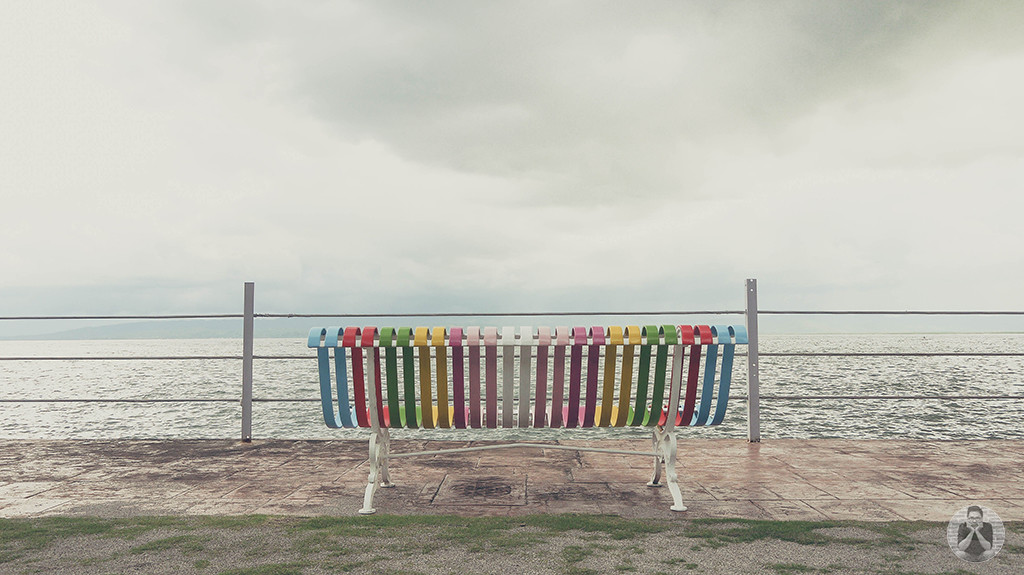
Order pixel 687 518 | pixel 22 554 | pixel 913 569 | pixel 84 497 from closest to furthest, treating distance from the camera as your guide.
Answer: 1. pixel 913 569
2. pixel 22 554
3. pixel 687 518
4. pixel 84 497

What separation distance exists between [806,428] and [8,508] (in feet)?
57.9

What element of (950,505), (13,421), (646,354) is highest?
(646,354)

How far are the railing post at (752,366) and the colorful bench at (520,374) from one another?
1.79 metres

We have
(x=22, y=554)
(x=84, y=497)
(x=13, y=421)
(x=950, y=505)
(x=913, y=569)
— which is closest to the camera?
(x=913, y=569)

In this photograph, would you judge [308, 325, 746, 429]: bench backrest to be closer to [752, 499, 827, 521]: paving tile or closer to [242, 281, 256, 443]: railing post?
[752, 499, 827, 521]: paving tile

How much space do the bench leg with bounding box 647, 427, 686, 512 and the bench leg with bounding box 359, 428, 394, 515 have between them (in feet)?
4.69

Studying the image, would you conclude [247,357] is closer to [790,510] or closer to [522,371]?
[522,371]

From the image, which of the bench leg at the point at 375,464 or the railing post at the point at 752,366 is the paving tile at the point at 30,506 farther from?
the railing post at the point at 752,366

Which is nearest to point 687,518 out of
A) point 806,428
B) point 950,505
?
point 950,505

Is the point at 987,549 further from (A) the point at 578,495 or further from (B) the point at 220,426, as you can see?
A: (B) the point at 220,426

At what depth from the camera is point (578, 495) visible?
3.20m

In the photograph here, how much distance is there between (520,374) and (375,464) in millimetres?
888

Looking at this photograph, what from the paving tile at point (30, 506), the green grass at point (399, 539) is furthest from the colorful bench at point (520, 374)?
the paving tile at point (30, 506)

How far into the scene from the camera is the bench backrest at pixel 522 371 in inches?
111
